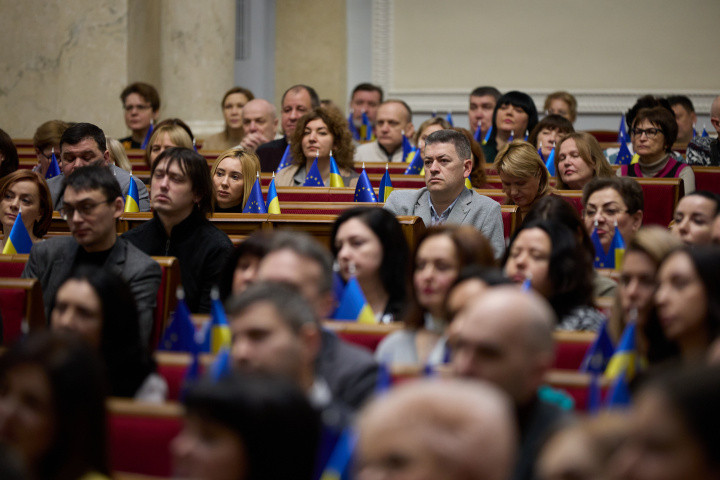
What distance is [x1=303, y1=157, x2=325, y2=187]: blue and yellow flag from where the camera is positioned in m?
6.25

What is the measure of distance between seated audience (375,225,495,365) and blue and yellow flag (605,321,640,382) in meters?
0.45

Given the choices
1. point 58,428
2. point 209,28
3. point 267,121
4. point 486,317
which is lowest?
point 58,428

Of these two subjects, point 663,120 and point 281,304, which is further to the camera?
point 663,120

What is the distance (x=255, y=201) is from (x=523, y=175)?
1310 mm

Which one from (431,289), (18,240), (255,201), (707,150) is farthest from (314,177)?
(431,289)

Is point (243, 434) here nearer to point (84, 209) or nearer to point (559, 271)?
point (559, 271)

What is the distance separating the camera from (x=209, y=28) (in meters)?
8.47

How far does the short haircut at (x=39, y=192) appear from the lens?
459 cm

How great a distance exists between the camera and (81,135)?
533 centimetres

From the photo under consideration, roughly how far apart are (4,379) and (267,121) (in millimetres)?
5130

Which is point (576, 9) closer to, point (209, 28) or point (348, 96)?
point (348, 96)

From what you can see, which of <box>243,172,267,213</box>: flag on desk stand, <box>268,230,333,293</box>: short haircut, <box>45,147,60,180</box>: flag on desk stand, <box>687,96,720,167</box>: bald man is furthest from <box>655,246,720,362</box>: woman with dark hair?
<box>45,147,60,180</box>: flag on desk stand

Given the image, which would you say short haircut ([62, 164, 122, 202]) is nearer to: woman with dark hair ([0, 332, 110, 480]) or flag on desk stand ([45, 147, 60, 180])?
woman with dark hair ([0, 332, 110, 480])

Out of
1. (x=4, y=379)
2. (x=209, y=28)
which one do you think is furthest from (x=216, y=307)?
(x=209, y=28)
